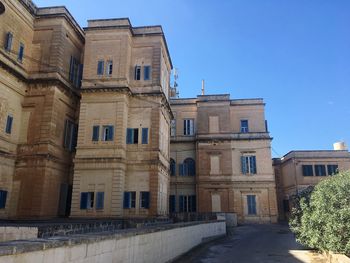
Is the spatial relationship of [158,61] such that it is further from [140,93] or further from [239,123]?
[239,123]

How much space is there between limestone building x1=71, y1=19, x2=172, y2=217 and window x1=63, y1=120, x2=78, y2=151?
5.62ft

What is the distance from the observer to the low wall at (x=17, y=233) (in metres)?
11.1

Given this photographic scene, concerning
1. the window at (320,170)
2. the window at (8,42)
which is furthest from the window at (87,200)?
the window at (320,170)

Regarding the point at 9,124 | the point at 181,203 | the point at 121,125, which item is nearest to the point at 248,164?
the point at 181,203

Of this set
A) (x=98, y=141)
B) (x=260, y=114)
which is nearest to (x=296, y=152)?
(x=260, y=114)

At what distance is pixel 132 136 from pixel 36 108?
24.1ft

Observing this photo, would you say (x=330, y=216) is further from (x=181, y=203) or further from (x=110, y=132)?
(x=181, y=203)

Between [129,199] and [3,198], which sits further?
[129,199]

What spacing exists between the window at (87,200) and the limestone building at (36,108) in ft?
6.64

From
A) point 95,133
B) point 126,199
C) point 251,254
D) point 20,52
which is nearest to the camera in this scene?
point 251,254

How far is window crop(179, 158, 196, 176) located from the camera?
4134cm

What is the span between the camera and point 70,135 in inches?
1055

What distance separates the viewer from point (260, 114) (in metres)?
41.7

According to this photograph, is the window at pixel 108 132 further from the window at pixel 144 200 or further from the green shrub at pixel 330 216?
the green shrub at pixel 330 216
